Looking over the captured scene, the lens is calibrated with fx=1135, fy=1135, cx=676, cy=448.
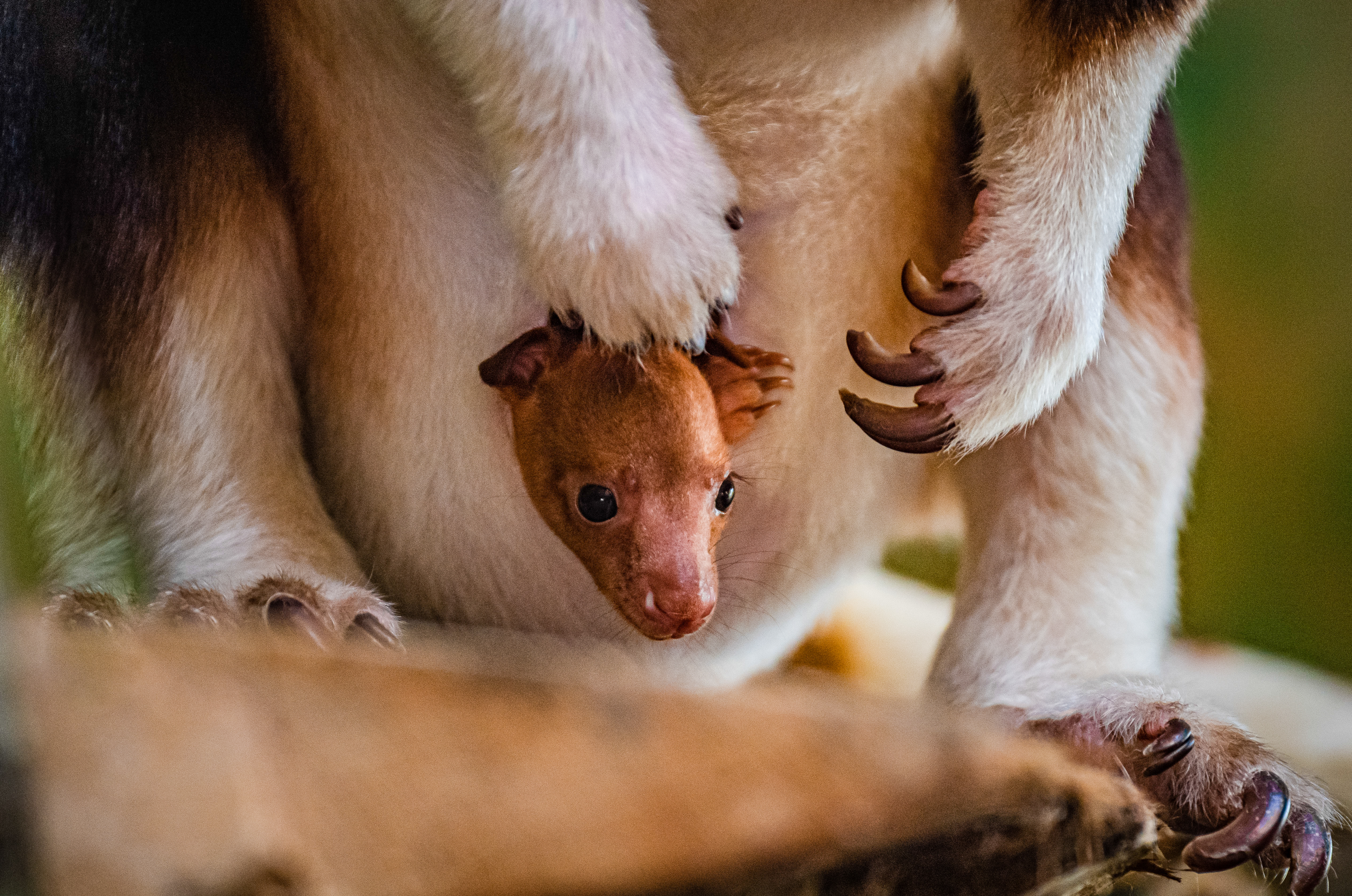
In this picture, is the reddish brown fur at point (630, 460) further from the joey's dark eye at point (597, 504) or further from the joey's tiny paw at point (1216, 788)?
the joey's tiny paw at point (1216, 788)

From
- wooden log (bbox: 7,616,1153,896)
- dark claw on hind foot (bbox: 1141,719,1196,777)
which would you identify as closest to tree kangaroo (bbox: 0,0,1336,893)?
dark claw on hind foot (bbox: 1141,719,1196,777)

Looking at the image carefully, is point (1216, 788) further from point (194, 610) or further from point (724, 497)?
point (194, 610)

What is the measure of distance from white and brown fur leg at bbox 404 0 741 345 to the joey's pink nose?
0.55 feet

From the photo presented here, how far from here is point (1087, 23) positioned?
0.85m

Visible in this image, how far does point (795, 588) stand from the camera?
102 cm

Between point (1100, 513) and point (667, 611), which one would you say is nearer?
point (667, 611)

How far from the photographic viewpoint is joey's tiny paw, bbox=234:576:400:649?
2.38 feet

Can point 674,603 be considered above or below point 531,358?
below

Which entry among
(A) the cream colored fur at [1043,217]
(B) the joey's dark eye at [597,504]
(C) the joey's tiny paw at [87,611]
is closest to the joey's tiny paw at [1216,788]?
(A) the cream colored fur at [1043,217]

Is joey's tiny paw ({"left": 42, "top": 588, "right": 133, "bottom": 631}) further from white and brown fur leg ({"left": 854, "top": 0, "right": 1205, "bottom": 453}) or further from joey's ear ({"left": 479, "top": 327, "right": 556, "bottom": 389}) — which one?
white and brown fur leg ({"left": 854, "top": 0, "right": 1205, "bottom": 453})

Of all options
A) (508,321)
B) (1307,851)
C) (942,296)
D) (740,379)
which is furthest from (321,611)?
(1307,851)

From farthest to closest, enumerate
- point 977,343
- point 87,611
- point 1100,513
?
point 1100,513 < point 977,343 < point 87,611

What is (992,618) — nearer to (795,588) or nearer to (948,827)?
(795,588)

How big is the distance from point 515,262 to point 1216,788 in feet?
2.14
